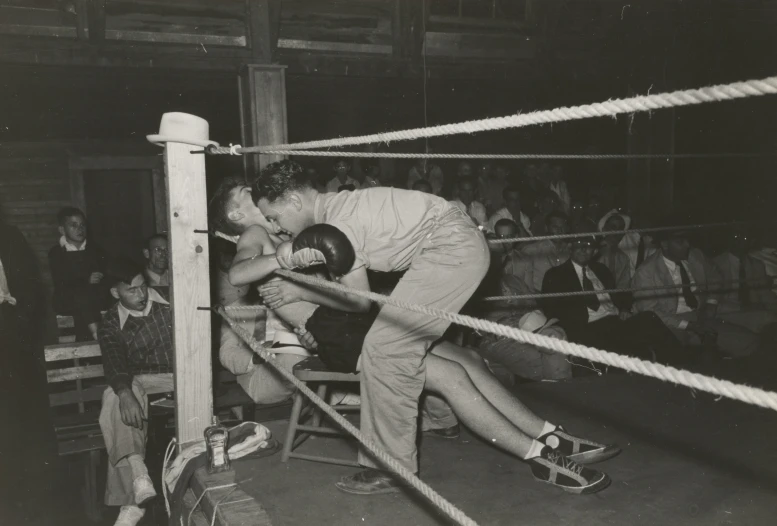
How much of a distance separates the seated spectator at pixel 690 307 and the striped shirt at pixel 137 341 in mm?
3883

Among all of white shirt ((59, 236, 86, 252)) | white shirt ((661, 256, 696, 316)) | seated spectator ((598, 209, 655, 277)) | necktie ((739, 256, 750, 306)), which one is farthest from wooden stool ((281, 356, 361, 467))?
necktie ((739, 256, 750, 306))

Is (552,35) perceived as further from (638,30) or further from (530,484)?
(530,484)

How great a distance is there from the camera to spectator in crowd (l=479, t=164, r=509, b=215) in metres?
8.32

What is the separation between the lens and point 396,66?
720 cm

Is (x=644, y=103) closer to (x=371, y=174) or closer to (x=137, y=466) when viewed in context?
(x=137, y=466)

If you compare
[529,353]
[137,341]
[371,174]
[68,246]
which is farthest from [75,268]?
[529,353]

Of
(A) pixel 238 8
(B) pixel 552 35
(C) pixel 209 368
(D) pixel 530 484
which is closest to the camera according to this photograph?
(D) pixel 530 484

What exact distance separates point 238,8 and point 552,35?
13.1ft

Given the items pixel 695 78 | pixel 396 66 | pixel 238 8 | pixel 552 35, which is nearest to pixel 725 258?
pixel 695 78

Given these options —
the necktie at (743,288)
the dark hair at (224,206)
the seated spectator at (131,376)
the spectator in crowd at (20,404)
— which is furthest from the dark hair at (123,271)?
the necktie at (743,288)

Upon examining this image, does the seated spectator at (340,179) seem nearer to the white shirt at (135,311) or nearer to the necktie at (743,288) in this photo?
the white shirt at (135,311)

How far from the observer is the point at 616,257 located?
585 centimetres

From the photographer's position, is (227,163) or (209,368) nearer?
(209,368)

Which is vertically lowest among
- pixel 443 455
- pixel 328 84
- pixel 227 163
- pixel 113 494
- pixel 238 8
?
pixel 113 494
